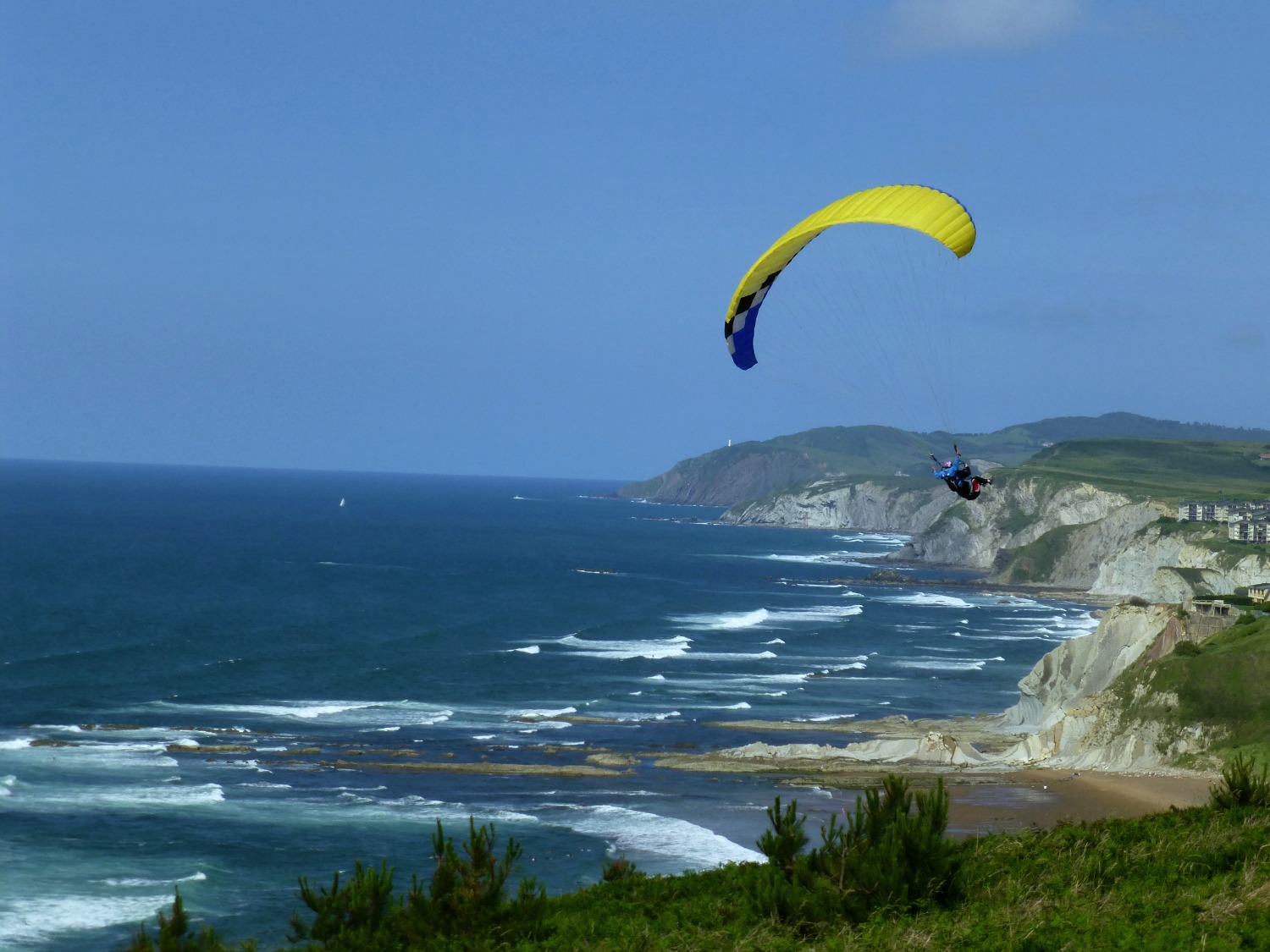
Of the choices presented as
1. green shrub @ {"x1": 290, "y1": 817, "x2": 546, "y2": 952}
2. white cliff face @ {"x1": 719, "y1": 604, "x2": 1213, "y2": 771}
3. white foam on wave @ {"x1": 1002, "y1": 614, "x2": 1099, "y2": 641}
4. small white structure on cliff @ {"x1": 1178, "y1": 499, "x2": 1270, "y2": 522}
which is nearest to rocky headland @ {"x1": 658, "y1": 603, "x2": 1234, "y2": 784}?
white cliff face @ {"x1": 719, "y1": 604, "x2": 1213, "y2": 771}

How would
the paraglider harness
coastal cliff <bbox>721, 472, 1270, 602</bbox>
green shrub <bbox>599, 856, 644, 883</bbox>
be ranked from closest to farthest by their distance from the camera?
green shrub <bbox>599, 856, 644, 883</bbox>
the paraglider harness
coastal cliff <bbox>721, 472, 1270, 602</bbox>

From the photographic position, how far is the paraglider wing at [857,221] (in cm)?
2486

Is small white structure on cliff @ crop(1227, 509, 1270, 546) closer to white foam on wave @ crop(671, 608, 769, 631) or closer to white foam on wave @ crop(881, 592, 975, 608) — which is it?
white foam on wave @ crop(881, 592, 975, 608)

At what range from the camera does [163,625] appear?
77812 millimetres

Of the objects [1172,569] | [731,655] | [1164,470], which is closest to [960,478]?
[731,655]

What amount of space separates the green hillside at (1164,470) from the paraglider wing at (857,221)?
4537 inches

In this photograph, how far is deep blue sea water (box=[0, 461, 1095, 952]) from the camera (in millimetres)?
34125

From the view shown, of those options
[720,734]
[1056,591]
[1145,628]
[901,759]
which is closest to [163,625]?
[720,734]

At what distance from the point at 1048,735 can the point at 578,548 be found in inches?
4480

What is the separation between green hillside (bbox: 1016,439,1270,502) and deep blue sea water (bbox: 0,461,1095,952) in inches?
1376

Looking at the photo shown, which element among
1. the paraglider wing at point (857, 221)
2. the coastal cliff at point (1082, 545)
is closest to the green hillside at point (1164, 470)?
the coastal cliff at point (1082, 545)

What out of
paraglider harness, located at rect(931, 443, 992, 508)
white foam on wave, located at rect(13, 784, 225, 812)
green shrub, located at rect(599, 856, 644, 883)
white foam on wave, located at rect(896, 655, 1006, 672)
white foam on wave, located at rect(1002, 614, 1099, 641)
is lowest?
white foam on wave, located at rect(13, 784, 225, 812)

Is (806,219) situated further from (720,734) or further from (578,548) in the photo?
(578,548)

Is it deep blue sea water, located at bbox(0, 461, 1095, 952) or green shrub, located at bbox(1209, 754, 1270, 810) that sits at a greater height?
green shrub, located at bbox(1209, 754, 1270, 810)
